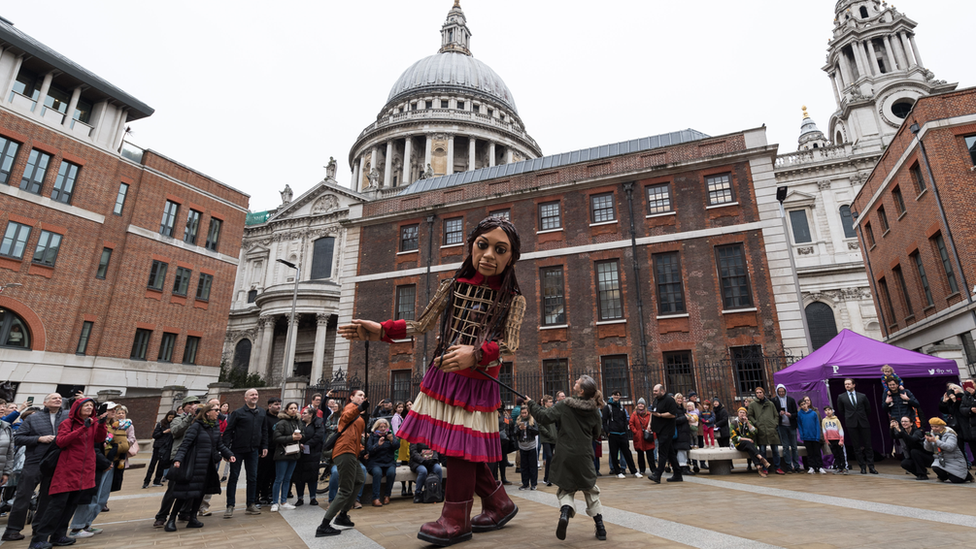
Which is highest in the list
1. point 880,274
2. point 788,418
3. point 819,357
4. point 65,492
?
point 880,274

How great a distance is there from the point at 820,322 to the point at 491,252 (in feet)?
124

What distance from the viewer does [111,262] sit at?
25.8 metres

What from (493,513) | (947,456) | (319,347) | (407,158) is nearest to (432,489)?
(493,513)

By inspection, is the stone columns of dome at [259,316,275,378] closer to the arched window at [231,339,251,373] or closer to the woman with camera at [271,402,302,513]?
the arched window at [231,339,251,373]

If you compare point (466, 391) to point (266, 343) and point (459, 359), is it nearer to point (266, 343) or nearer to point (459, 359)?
point (459, 359)

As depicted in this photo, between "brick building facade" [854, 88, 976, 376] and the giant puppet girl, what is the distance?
18439 mm

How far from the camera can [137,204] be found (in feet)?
88.4

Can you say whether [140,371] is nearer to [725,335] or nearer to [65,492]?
[65,492]

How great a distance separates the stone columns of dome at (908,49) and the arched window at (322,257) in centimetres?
5162

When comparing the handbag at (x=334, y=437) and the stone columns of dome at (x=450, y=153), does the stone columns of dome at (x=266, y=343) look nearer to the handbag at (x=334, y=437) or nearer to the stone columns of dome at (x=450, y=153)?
the stone columns of dome at (x=450, y=153)

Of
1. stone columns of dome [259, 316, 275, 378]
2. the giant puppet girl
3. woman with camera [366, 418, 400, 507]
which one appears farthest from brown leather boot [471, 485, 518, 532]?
stone columns of dome [259, 316, 275, 378]

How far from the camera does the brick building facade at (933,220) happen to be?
53.4 ft

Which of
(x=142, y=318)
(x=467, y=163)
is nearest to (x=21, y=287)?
(x=142, y=318)

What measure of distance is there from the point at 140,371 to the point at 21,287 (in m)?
6.40
